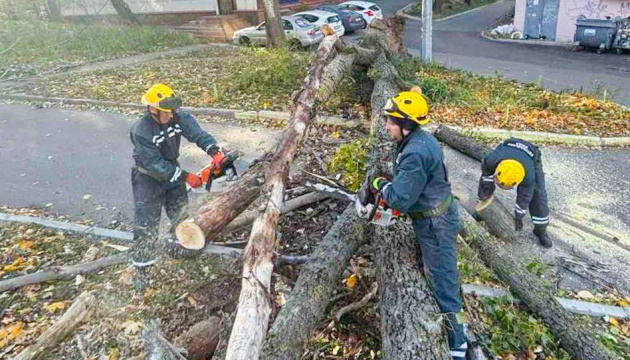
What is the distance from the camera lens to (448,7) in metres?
30.6

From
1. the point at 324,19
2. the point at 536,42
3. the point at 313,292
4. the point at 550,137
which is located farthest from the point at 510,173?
the point at 536,42

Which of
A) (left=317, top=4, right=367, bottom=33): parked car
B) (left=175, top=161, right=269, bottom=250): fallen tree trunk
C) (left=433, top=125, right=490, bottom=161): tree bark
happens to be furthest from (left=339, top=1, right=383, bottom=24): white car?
(left=175, top=161, right=269, bottom=250): fallen tree trunk

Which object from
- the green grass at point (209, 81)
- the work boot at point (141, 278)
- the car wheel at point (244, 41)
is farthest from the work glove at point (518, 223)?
the car wheel at point (244, 41)

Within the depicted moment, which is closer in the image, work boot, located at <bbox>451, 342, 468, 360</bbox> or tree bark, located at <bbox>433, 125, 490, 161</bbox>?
work boot, located at <bbox>451, 342, 468, 360</bbox>

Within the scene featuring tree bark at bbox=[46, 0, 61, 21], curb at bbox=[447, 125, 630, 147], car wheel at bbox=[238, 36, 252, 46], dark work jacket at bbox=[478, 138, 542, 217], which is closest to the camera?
dark work jacket at bbox=[478, 138, 542, 217]

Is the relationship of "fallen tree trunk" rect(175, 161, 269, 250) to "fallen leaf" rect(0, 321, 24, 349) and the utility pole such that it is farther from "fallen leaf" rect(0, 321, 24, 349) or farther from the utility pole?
the utility pole

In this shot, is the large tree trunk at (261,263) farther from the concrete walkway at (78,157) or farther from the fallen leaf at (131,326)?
the fallen leaf at (131,326)

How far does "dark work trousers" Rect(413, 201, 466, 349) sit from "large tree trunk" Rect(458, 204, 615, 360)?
2.38 feet

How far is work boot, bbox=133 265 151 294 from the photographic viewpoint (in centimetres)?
429

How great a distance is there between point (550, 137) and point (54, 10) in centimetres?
2777

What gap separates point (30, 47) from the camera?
1741 centimetres

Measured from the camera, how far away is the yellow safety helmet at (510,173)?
15.8 feet

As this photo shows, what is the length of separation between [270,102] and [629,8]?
52.3 ft

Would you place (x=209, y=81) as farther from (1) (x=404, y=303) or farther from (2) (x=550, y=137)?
(1) (x=404, y=303)
